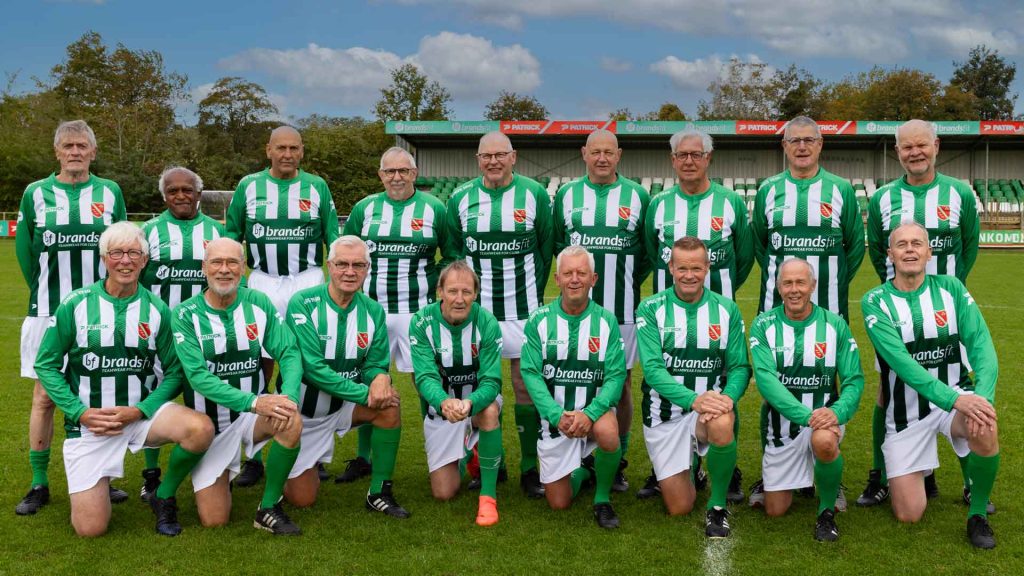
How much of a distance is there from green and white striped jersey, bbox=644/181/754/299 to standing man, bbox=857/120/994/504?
707 millimetres

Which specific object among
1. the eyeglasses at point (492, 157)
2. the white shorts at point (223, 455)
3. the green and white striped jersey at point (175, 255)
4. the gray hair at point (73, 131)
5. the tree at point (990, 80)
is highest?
the tree at point (990, 80)

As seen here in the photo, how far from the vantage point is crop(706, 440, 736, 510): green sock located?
375 centimetres

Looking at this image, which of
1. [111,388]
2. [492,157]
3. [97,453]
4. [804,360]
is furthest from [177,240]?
[804,360]

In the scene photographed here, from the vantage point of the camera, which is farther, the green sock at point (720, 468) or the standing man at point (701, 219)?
the standing man at point (701, 219)

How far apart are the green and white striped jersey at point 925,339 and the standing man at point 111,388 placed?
3.07 metres

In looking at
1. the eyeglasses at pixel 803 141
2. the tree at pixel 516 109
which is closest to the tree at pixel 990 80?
the tree at pixel 516 109

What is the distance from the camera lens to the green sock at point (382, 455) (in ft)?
13.4

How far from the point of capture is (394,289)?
484cm

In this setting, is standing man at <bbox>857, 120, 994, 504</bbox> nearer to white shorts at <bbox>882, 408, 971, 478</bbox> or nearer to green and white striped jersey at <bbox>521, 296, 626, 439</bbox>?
white shorts at <bbox>882, 408, 971, 478</bbox>

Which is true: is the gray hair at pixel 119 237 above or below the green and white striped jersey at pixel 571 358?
above

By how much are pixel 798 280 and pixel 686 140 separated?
3.25ft

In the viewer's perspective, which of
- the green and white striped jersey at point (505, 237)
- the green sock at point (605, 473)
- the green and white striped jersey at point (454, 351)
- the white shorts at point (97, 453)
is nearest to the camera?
the white shorts at point (97, 453)

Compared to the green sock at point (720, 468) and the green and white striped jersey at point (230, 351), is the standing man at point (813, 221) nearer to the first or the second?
the green sock at point (720, 468)

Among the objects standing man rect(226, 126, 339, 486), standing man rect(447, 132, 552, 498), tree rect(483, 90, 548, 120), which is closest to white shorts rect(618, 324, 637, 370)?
standing man rect(447, 132, 552, 498)
